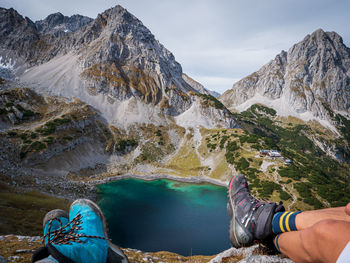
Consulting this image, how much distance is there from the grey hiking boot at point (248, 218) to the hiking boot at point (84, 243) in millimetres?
3042

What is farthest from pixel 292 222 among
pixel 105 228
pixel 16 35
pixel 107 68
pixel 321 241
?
pixel 16 35

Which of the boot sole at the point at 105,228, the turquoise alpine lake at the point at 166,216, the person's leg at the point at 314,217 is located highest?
the person's leg at the point at 314,217

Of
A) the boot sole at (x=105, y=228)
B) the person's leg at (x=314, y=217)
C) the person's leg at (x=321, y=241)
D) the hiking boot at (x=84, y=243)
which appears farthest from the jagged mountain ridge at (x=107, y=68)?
the person's leg at (x=321, y=241)

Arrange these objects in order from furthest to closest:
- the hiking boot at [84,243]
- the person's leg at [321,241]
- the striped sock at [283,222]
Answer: the striped sock at [283,222] → the hiking boot at [84,243] → the person's leg at [321,241]

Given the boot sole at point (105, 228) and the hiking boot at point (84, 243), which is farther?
the boot sole at point (105, 228)

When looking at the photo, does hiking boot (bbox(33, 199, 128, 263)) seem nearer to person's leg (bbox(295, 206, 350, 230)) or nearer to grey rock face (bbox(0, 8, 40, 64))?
person's leg (bbox(295, 206, 350, 230))

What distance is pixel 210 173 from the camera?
68.1 meters

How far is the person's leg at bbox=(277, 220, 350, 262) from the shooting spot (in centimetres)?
191

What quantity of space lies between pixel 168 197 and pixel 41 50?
6471 inches

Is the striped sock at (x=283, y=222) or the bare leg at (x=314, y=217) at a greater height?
the bare leg at (x=314, y=217)

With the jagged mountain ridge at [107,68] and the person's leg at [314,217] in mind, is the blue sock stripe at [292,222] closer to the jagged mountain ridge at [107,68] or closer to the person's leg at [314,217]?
the person's leg at [314,217]

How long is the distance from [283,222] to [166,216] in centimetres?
3982

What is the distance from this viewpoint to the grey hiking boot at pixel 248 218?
13.3 ft

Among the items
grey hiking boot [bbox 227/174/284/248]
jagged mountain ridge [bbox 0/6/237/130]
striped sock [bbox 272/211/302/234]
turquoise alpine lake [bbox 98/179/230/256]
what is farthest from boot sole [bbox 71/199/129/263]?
jagged mountain ridge [bbox 0/6/237/130]
